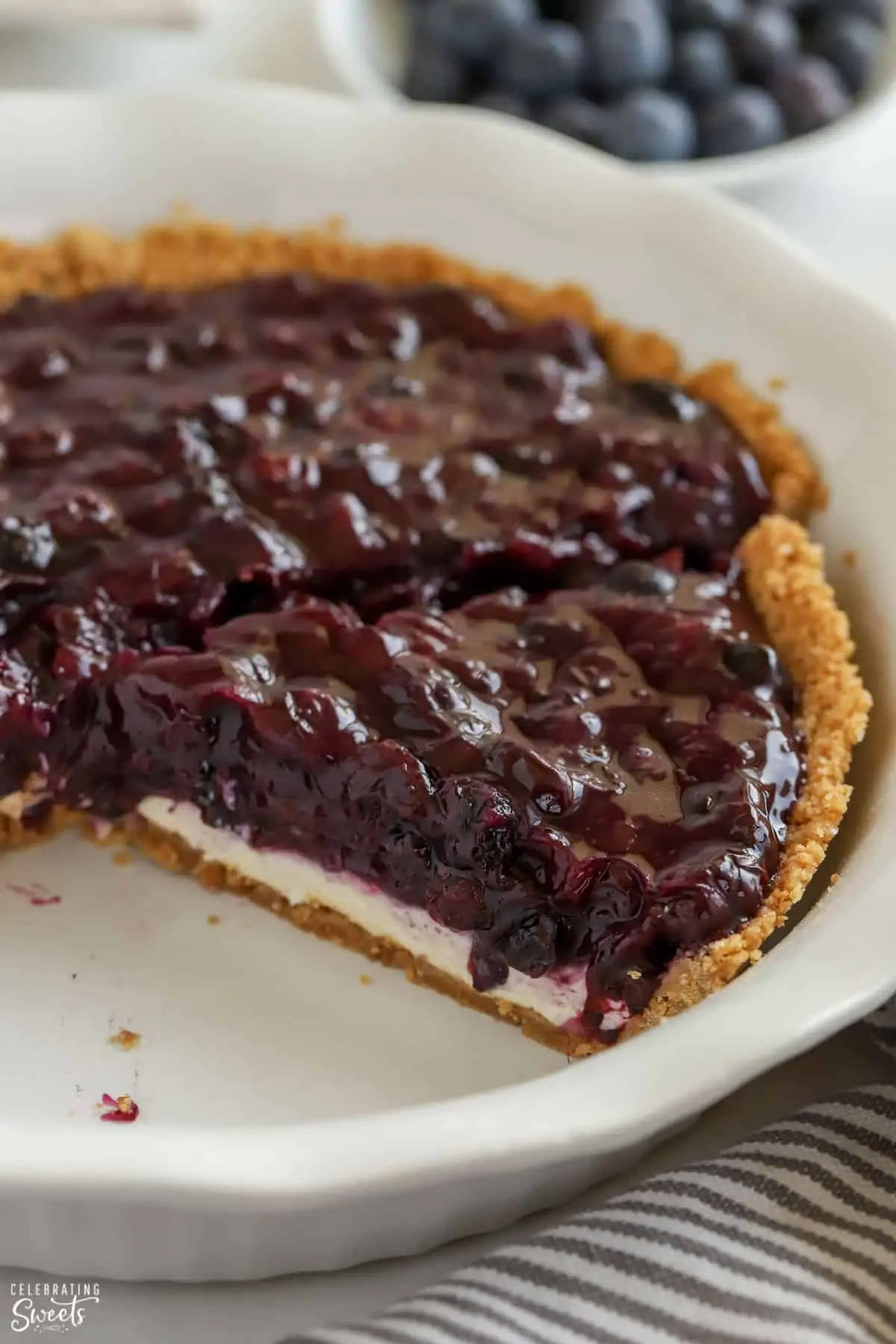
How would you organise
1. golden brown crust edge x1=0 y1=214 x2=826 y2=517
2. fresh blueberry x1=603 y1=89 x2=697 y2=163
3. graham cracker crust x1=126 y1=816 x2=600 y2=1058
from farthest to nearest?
1. fresh blueberry x1=603 y1=89 x2=697 y2=163
2. golden brown crust edge x1=0 y1=214 x2=826 y2=517
3. graham cracker crust x1=126 y1=816 x2=600 y2=1058

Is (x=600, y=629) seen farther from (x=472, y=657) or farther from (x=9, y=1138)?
(x=9, y=1138)

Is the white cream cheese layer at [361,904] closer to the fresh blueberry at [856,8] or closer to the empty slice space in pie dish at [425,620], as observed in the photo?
the empty slice space in pie dish at [425,620]

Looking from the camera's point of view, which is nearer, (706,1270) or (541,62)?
(706,1270)

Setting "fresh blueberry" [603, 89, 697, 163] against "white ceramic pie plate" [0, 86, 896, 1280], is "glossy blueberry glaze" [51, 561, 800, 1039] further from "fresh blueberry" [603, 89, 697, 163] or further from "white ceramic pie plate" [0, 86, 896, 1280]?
"fresh blueberry" [603, 89, 697, 163]

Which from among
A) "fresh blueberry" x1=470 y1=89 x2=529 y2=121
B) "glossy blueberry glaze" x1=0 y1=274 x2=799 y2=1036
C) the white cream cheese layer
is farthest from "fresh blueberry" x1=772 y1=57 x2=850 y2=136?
the white cream cheese layer

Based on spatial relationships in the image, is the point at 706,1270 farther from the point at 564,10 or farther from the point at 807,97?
the point at 564,10

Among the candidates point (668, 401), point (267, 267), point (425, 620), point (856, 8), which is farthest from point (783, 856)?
point (856, 8)
